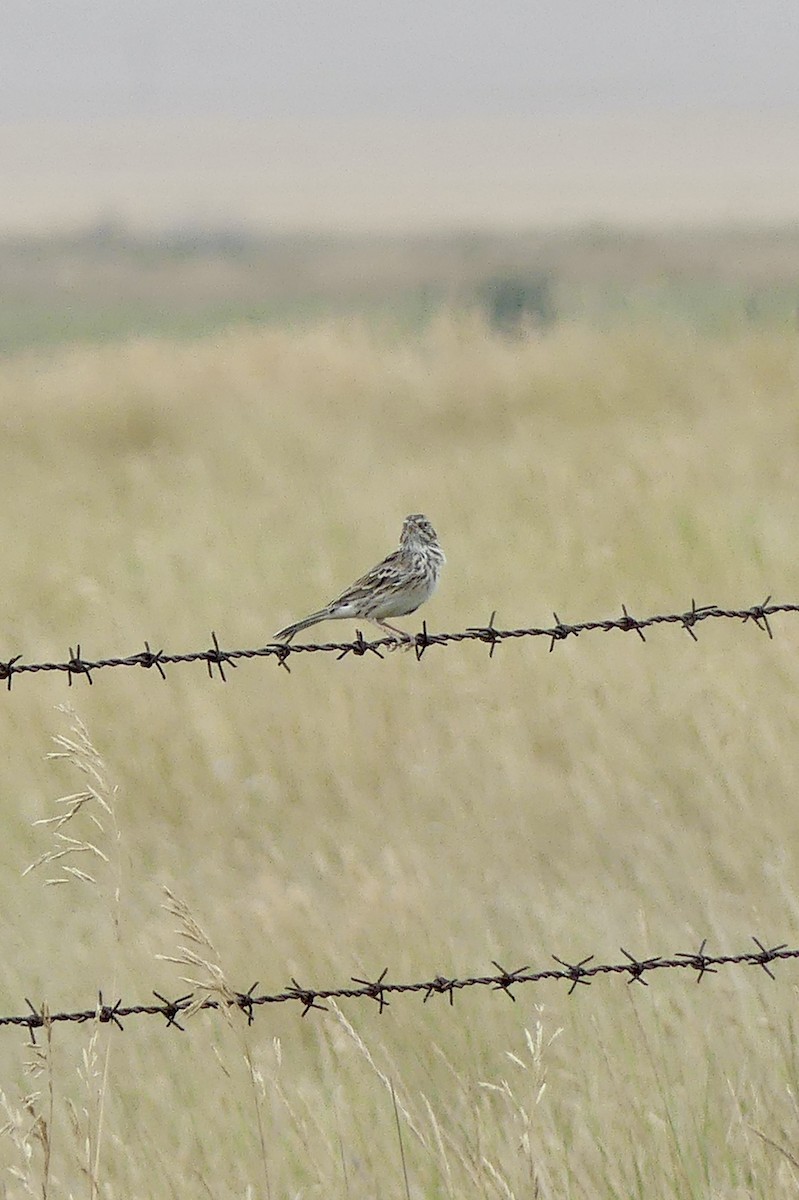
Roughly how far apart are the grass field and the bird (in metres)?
0.77

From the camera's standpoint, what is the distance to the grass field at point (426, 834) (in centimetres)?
381

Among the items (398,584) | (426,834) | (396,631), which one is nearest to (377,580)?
(398,584)

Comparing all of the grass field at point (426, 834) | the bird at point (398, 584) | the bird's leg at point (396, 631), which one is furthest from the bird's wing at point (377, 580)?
the grass field at point (426, 834)

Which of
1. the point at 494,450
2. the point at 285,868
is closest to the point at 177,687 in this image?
the point at 285,868

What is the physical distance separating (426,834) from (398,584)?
58.9 inches

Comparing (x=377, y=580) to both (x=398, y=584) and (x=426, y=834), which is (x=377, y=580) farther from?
(x=426, y=834)

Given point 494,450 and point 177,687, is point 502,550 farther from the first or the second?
point 494,450

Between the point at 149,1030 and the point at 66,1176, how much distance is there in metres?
0.63

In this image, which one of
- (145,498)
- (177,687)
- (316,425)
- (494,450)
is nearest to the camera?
(177,687)

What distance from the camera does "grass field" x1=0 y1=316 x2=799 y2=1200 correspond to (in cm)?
381

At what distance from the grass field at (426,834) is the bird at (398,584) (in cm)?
77

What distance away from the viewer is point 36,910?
19.1 feet

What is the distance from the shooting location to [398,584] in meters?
4.92

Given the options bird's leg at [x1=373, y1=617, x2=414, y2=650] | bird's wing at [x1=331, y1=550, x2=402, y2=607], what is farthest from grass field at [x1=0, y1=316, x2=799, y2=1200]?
bird's wing at [x1=331, y1=550, x2=402, y2=607]
